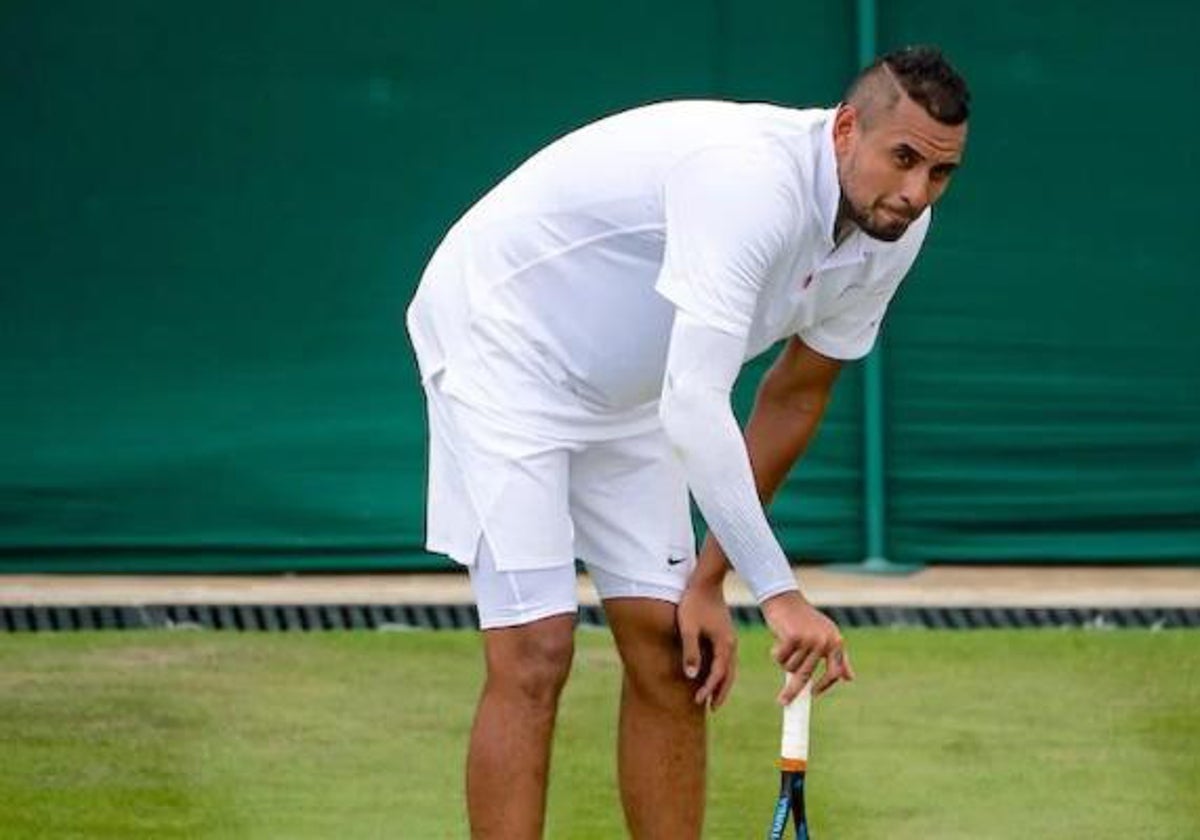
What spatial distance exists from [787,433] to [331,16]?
3557 mm

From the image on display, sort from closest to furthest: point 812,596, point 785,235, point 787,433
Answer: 1. point 785,235
2. point 787,433
3. point 812,596

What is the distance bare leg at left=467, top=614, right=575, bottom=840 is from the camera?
5312 mm

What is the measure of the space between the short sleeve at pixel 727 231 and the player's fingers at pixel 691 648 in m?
0.68

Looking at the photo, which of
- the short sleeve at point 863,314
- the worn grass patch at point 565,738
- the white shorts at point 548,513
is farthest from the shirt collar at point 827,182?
the worn grass patch at point 565,738

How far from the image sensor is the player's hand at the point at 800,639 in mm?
5055

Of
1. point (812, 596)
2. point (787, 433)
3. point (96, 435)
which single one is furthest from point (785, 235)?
point (96, 435)

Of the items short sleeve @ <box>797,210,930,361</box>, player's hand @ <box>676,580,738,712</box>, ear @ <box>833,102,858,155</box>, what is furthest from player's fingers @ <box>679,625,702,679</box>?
ear @ <box>833,102,858,155</box>

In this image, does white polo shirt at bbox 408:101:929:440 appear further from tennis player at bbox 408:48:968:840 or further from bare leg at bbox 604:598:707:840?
bare leg at bbox 604:598:707:840

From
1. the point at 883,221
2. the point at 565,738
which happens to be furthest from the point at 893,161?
the point at 565,738

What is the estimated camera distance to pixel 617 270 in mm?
5281

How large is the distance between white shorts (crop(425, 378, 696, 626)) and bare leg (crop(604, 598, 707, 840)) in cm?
5

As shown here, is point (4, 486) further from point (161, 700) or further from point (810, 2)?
point (810, 2)

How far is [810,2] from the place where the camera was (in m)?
8.93

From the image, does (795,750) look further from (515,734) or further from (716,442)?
(716,442)
